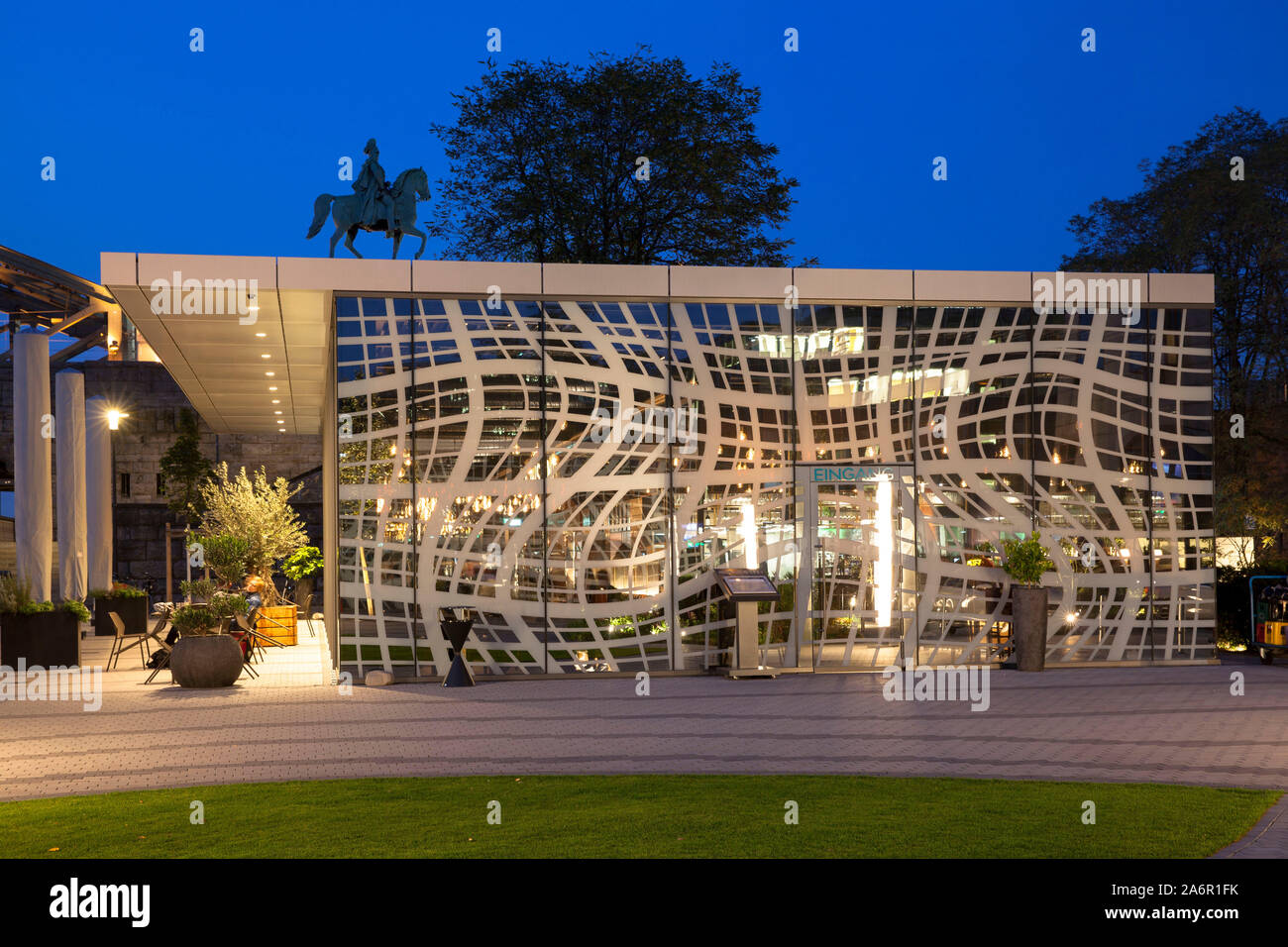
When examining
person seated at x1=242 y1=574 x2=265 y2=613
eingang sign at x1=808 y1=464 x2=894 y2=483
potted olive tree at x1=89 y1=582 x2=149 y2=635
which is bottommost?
potted olive tree at x1=89 y1=582 x2=149 y2=635

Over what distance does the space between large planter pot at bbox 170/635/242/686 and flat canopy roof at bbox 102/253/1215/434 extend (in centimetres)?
373

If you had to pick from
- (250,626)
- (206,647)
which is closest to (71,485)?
(250,626)

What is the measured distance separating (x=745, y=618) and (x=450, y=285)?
5.12 meters

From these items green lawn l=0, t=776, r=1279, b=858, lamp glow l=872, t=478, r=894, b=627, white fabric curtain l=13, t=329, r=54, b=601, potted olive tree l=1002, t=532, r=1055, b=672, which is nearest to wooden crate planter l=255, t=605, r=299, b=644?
white fabric curtain l=13, t=329, r=54, b=601

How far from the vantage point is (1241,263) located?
82.1 feet

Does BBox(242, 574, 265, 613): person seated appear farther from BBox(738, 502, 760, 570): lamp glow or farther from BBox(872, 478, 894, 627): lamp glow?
BBox(872, 478, 894, 627): lamp glow

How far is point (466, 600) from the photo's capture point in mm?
13594

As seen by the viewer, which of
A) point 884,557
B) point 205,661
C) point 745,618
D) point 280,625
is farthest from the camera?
point 280,625

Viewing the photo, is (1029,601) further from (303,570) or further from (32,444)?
(303,570)

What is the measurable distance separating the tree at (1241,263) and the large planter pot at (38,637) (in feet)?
64.3

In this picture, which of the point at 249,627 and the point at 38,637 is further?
the point at 249,627

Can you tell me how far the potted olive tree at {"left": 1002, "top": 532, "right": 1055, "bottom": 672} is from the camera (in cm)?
1431
